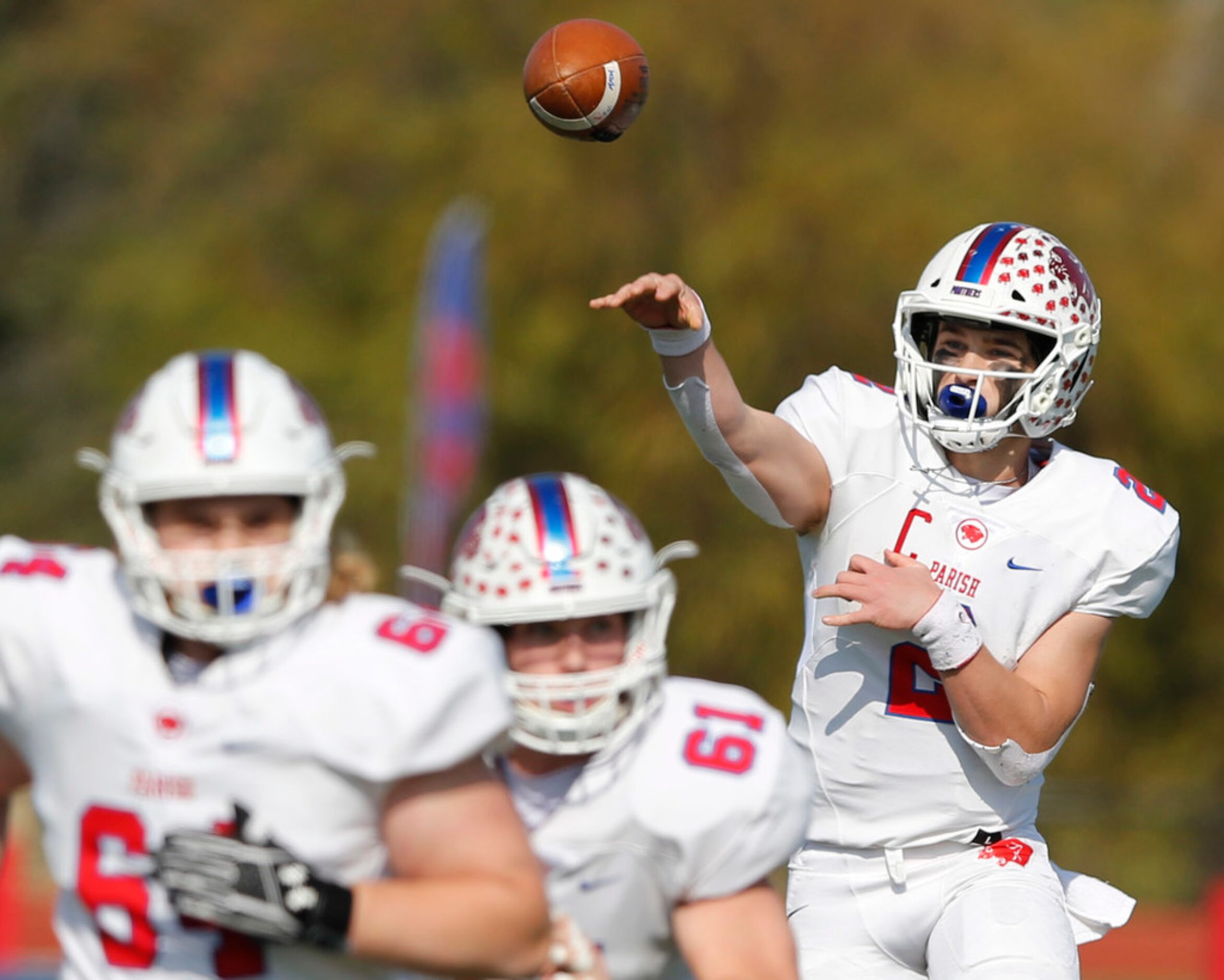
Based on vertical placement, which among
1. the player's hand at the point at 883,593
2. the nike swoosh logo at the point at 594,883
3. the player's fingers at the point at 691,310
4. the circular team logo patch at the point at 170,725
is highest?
the player's fingers at the point at 691,310

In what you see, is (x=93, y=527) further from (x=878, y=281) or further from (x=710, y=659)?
(x=878, y=281)

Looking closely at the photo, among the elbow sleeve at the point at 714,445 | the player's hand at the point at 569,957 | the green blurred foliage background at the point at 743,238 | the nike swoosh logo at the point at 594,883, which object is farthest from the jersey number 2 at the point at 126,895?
the green blurred foliage background at the point at 743,238

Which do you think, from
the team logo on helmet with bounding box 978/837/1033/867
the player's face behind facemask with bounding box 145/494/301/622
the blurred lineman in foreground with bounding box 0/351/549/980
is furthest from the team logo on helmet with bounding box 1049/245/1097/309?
the player's face behind facemask with bounding box 145/494/301/622

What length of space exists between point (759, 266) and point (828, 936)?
26.6 feet

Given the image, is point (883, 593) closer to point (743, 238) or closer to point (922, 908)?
point (922, 908)

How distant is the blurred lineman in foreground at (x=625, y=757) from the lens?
8.98 ft

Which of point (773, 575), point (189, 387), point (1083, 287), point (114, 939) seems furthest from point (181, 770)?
point (773, 575)

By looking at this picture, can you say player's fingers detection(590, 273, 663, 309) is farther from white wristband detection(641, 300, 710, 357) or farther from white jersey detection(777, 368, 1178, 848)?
white jersey detection(777, 368, 1178, 848)

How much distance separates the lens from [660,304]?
134 inches

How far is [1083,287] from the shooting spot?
12.2 ft

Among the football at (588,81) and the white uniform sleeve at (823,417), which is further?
the football at (588,81)

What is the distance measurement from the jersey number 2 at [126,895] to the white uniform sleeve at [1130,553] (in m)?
1.89

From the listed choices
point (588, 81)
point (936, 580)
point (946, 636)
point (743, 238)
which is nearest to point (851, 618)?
point (946, 636)

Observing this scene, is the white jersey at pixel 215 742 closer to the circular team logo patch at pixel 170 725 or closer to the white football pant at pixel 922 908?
the circular team logo patch at pixel 170 725
